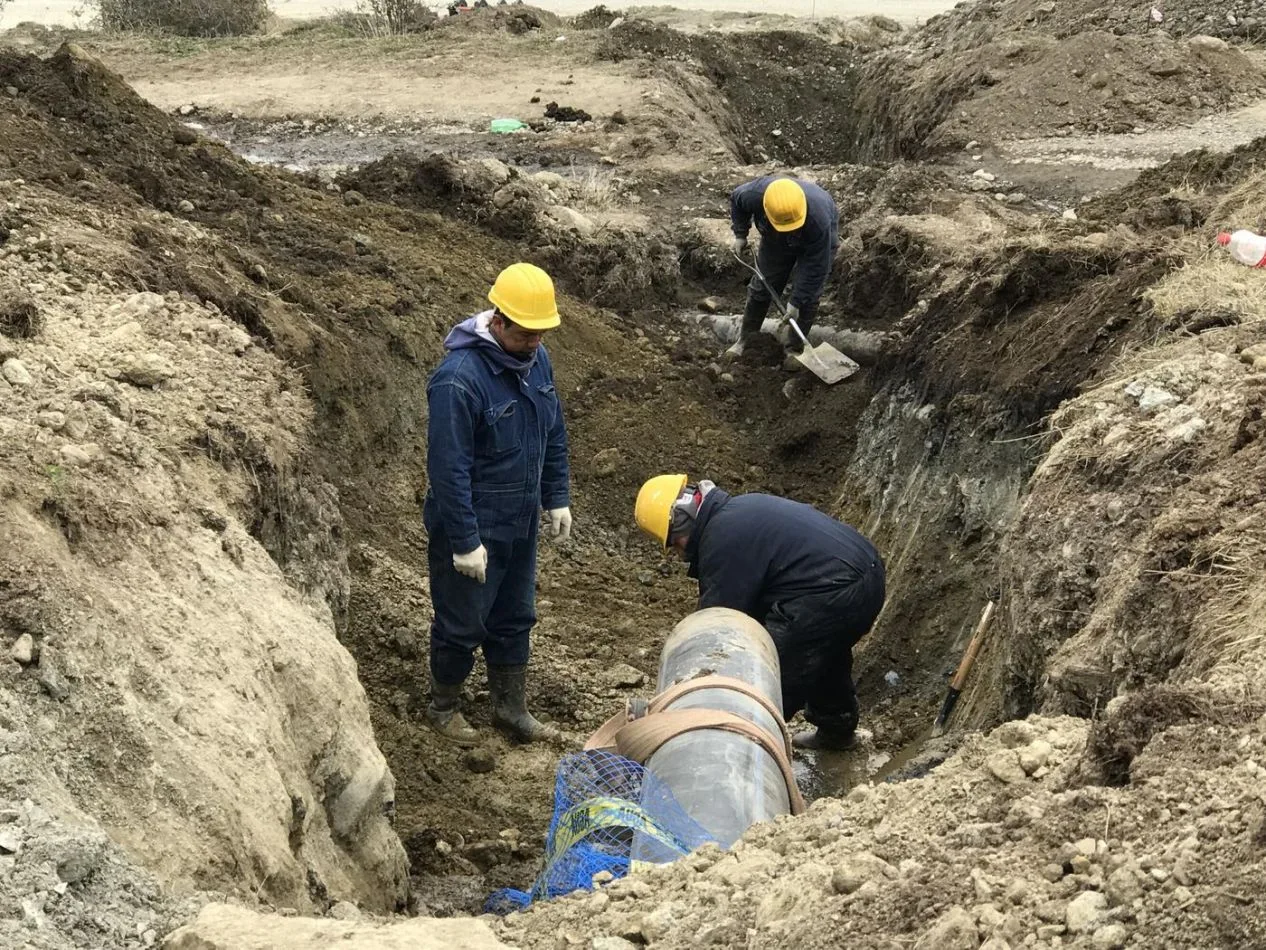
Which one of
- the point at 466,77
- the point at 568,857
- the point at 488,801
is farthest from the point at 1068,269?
the point at 466,77

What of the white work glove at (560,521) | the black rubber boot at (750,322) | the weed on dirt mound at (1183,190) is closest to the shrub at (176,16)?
the black rubber boot at (750,322)

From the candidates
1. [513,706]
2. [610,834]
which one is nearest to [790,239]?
[513,706]

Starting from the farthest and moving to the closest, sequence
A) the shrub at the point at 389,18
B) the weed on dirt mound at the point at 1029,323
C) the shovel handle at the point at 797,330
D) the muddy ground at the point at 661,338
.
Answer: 1. the shrub at the point at 389,18
2. the shovel handle at the point at 797,330
3. the weed on dirt mound at the point at 1029,323
4. the muddy ground at the point at 661,338

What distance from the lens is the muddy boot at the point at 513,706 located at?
594 cm

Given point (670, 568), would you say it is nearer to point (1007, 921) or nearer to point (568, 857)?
point (568, 857)

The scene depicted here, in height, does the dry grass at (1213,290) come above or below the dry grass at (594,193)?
above

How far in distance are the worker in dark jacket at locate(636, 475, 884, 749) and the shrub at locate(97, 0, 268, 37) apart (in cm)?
2243

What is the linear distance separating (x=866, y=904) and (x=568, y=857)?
4.27ft

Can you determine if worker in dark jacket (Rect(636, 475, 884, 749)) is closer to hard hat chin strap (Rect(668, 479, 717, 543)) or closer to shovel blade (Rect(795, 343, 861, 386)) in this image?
hard hat chin strap (Rect(668, 479, 717, 543))

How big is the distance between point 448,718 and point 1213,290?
14.7 feet

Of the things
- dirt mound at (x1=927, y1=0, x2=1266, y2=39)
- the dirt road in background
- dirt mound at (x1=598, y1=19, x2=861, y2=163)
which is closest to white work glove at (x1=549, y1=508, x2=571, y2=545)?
dirt mound at (x1=598, y1=19, x2=861, y2=163)

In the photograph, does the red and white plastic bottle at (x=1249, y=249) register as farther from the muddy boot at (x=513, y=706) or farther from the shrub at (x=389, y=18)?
the shrub at (x=389, y=18)

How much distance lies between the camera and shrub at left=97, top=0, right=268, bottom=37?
24047mm

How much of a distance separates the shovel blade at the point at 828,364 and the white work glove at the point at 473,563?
457cm
